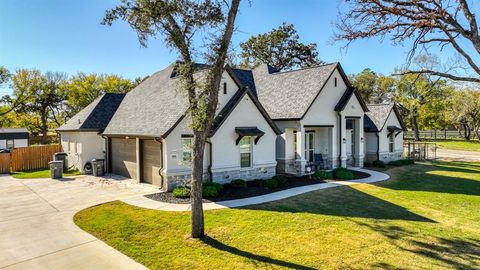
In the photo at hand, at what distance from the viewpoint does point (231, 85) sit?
54.4 feet

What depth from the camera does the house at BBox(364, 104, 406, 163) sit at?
25.4 m

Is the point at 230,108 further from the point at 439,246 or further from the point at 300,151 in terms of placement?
the point at 439,246

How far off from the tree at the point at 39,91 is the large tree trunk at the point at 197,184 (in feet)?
157

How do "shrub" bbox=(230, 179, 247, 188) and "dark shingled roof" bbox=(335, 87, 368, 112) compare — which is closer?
"shrub" bbox=(230, 179, 247, 188)

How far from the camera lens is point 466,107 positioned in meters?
46.2

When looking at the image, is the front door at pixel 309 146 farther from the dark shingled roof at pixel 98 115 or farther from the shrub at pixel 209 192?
the dark shingled roof at pixel 98 115

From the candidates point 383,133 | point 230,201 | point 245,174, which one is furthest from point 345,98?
point 230,201

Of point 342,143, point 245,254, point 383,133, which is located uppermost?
point 383,133

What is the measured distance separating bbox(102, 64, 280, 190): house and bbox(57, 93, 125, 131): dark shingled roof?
2.43 metres

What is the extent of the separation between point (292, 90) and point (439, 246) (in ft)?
45.9

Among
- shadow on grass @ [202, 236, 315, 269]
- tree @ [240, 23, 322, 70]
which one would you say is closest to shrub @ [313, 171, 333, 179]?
shadow on grass @ [202, 236, 315, 269]

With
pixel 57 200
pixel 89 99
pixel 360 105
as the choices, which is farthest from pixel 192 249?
pixel 89 99

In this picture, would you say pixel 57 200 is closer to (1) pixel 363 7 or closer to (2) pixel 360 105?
(1) pixel 363 7

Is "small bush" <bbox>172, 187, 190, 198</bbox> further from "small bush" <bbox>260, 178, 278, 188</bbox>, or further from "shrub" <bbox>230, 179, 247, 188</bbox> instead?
"small bush" <bbox>260, 178, 278, 188</bbox>
